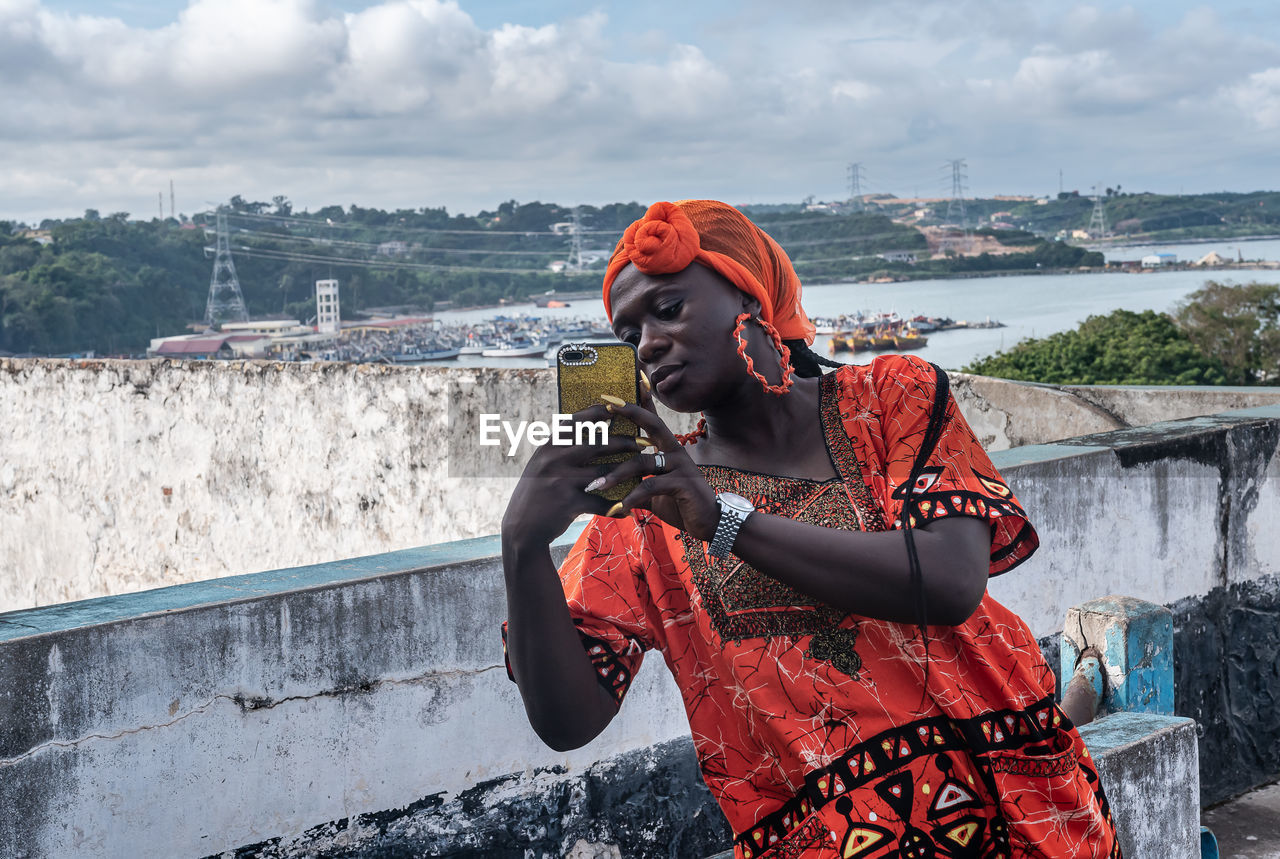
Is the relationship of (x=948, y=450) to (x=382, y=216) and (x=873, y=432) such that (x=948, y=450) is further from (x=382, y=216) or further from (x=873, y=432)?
(x=382, y=216)

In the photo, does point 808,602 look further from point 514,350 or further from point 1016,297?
point 1016,297

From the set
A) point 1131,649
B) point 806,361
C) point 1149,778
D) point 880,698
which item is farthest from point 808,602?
point 1131,649

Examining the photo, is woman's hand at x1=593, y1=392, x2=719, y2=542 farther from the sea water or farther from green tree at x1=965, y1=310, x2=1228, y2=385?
the sea water

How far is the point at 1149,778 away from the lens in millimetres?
2229

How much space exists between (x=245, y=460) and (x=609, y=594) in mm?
Answer: 7652

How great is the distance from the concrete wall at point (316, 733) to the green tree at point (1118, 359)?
12.5 metres

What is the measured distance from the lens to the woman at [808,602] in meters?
1.29

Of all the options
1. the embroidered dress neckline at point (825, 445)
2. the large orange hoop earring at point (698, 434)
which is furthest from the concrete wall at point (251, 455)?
the embroidered dress neckline at point (825, 445)

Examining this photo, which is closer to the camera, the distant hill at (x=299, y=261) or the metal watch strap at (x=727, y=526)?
the metal watch strap at (x=727, y=526)

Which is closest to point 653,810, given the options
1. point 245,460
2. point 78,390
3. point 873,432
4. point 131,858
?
point 131,858

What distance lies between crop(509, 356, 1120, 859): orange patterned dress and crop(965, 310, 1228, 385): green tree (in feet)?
44.0

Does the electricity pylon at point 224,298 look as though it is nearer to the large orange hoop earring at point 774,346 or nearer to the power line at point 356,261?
the power line at point 356,261

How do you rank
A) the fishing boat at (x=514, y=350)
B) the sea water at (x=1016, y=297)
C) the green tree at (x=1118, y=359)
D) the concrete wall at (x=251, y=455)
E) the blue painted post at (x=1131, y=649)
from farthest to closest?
the sea water at (x=1016, y=297) < the green tree at (x=1118, y=359) < the fishing boat at (x=514, y=350) < the concrete wall at (x=251, y=455) < the blue painted post at (x=1131, y=649)

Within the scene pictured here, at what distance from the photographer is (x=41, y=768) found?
206cm
